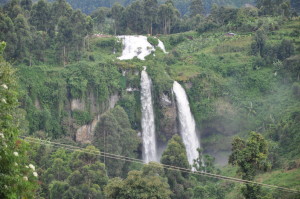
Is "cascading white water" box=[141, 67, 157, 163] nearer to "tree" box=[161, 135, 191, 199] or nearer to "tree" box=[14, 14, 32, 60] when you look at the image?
"tree" box=[161, 135, 191, 199]

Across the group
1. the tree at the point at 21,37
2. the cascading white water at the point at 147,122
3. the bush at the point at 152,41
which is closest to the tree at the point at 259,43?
the bush at the point at 152,41

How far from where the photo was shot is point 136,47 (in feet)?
178

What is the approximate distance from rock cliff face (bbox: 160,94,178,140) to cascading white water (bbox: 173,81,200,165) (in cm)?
52

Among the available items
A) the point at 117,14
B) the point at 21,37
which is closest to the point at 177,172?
the point at 21,37

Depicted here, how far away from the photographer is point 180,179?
35.7 metres

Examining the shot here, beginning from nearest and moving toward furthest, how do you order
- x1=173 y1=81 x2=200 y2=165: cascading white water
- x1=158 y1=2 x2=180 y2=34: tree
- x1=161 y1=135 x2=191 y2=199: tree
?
x1=161 y1=135 x2=191 y2=199: tree
x1=173 y1=81 x2=200 y2=165: cascading white water
x1=158 y1=2 x2=180 y2=34: tree

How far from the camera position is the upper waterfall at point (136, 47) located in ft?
172

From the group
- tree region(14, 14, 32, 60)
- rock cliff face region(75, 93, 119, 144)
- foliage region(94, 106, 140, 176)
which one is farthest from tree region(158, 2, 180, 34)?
foliage region(94, 106, 140, 176)

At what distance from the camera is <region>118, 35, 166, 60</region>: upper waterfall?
52.4 meters

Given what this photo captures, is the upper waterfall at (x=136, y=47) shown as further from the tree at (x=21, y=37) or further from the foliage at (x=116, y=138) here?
the foliage at (x=116, y=138)

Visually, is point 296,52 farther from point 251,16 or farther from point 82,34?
point 82,34

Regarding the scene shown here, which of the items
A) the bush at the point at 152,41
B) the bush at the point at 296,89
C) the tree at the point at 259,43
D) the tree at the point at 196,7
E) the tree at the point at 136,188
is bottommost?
the tree at the point at 136,188

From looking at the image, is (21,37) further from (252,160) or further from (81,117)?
(252,160)

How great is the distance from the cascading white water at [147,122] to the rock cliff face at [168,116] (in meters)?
0.96
